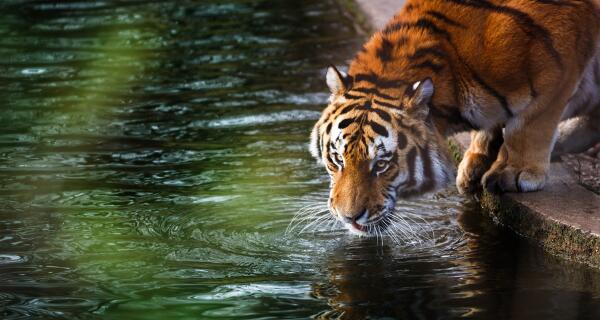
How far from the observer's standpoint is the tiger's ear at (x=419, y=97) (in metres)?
5.01

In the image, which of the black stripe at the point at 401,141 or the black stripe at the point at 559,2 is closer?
the black stripe at the point at 401,141

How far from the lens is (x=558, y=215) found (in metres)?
5.30

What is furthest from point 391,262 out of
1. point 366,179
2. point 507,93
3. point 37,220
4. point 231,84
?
point 231,84

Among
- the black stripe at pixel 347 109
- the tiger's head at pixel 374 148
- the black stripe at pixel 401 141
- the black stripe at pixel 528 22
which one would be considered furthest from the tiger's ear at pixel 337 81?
the black stripe at pixel 528 22

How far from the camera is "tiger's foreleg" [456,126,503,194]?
5953mm

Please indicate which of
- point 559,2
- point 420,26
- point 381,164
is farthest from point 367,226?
point 559,2

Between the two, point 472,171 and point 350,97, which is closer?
point 350,97

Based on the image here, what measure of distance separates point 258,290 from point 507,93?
4.65 ft

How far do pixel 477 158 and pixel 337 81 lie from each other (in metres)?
1.03

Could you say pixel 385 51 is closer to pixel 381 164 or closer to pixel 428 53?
pixel 428 53

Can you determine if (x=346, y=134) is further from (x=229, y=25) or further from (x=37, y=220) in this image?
(x=229, y=25)

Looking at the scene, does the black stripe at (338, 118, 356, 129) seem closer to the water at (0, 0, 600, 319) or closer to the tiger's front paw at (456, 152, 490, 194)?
the water at (0, 0, 600, 319)

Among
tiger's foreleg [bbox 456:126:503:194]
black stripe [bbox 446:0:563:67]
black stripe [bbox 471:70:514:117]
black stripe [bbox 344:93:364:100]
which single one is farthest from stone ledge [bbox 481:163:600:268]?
black stripe [bbox 344:93:364:100]

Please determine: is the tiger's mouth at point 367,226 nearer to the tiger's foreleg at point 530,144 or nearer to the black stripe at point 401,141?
the black stripe at point 401,141
